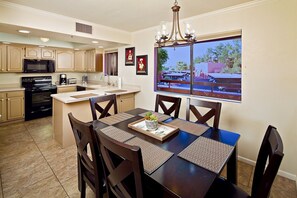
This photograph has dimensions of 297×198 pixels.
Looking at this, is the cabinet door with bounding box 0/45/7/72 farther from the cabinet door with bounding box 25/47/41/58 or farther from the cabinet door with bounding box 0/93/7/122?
the cabinet door with bounding box 0/93/7/122

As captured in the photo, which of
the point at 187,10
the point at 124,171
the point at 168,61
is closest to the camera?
the point at 124,171

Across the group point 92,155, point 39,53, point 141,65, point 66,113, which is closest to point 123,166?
point 92,155

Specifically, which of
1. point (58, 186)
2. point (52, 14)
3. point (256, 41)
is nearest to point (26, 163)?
point (58, 186)

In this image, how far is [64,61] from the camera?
521 cm

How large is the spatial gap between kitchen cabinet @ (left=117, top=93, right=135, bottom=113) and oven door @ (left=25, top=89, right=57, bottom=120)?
231 centimetres

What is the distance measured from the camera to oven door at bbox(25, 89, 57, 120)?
4227 mm

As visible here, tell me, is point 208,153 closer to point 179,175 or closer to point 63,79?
point 179,175

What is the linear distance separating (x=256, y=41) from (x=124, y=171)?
8.25 feet

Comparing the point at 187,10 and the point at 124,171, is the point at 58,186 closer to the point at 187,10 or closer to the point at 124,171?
the point at 124,171

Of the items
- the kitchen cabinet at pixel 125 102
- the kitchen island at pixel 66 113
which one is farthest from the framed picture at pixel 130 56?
the kitchen island at pixel 66 113

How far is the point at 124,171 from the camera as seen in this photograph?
999 millimetres

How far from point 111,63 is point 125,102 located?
1.66m

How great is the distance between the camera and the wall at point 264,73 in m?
2.07

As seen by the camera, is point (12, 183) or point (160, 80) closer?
point (12, 183)
